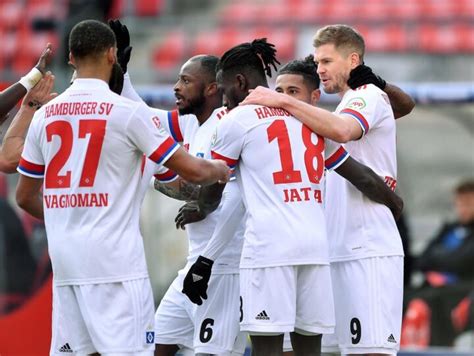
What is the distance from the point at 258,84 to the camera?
691cm

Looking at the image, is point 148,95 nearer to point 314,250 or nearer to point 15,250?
point 15,250

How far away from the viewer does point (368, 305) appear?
6.99 meters

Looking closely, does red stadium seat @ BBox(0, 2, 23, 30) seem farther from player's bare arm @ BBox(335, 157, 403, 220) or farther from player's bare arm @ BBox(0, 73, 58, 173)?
player's bare arm @ BBox(335, 157, 403, 220)

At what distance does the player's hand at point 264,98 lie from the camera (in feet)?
21.9

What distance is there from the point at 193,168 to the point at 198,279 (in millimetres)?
1078

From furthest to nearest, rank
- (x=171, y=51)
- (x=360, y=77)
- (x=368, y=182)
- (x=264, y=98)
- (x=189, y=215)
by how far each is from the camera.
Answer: (x=171, y=51) < (x=189, y=215) < (x=360, y=77) < (x=368, y=182) < (x=264, y=98)

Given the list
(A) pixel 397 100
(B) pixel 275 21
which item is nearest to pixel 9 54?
(B) pixel 275 21

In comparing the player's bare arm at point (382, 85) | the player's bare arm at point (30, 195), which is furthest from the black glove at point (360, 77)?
the player's bare arm at point (30, 195)

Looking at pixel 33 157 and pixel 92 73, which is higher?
pixel 92 73

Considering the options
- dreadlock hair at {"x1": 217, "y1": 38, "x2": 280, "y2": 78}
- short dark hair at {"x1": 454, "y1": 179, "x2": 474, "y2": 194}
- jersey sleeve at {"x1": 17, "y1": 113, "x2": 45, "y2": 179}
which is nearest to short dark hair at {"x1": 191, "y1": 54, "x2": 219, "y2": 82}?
dreadlock hair at {"x1": 217, "y1": 38, "x2": 280, "y2": 78}

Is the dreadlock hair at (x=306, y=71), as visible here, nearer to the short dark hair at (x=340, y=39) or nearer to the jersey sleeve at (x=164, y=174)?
the short dark hair at (x=340, y=39)

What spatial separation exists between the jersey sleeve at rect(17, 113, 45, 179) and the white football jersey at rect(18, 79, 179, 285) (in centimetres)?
11

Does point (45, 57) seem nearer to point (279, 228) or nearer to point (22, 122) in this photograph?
point (22, 122)

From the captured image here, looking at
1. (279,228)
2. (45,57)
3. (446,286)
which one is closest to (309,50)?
(446,286)
